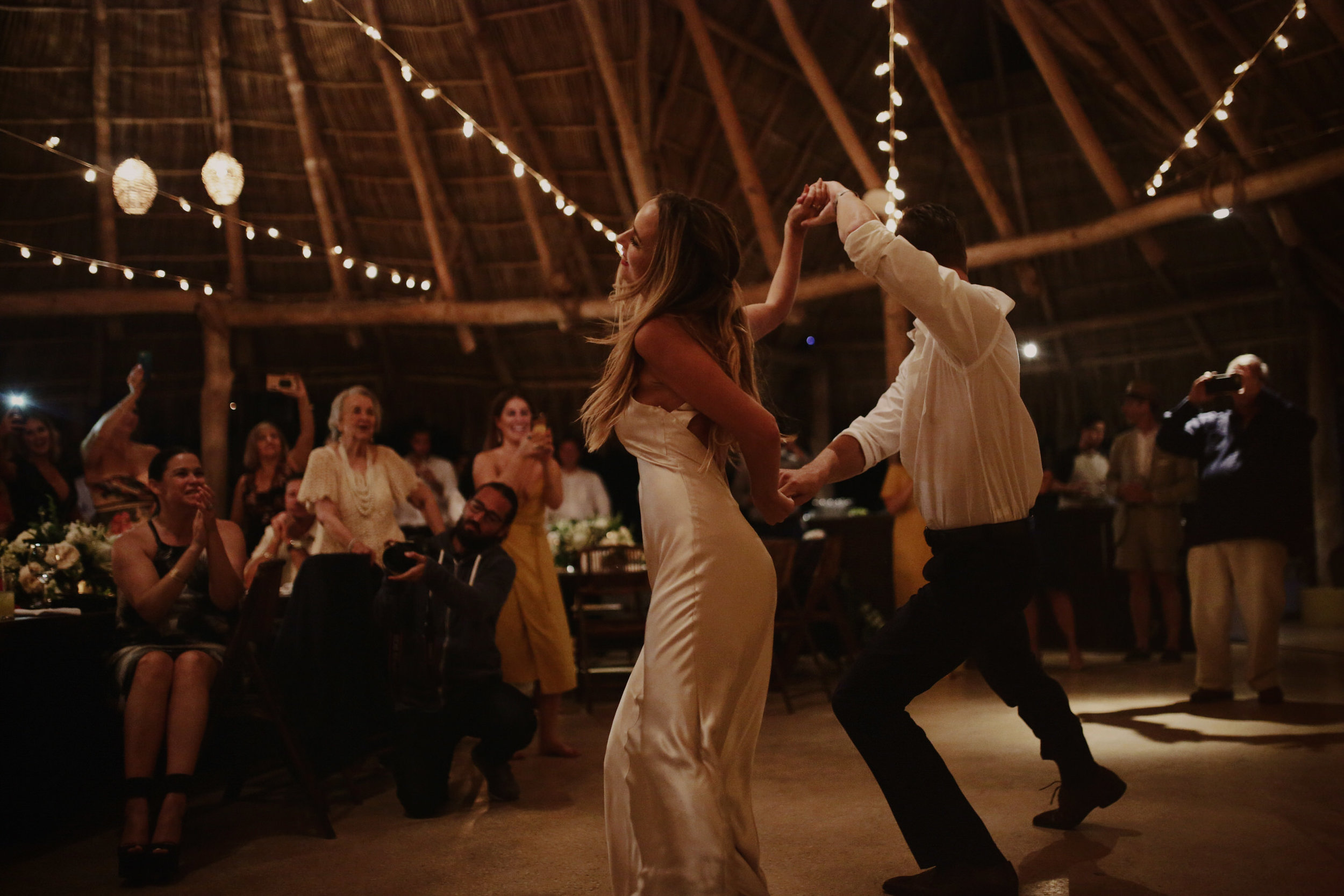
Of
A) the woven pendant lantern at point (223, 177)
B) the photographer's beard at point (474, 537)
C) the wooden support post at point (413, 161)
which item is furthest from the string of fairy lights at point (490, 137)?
the photographer's beard at point (474, 537)

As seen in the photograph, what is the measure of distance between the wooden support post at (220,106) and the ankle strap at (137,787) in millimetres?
7221

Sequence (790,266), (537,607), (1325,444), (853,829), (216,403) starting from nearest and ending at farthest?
(790,266), (853,829), (537,607), (216,403), (1325,444)

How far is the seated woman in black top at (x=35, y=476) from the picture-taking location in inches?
203

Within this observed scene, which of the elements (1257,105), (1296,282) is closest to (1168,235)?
(1296,282)

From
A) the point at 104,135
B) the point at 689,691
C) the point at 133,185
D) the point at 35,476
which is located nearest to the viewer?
the point at 689,691

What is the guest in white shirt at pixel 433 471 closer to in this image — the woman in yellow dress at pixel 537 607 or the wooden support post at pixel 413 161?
the wooden support post at pixel 413 161

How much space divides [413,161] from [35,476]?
→ 4.84m

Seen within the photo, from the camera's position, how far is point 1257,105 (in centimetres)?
811

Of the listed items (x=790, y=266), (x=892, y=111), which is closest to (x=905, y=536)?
(x=892, y=111)

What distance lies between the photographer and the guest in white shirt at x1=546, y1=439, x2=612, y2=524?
26.9 ft

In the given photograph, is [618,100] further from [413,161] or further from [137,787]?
[137,787]

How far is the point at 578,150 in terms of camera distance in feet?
31.2

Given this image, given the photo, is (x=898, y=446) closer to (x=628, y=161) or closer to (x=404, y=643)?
(x=404, y=643)

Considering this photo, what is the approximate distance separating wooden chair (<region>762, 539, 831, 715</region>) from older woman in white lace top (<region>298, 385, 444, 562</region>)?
1833 millimetres
